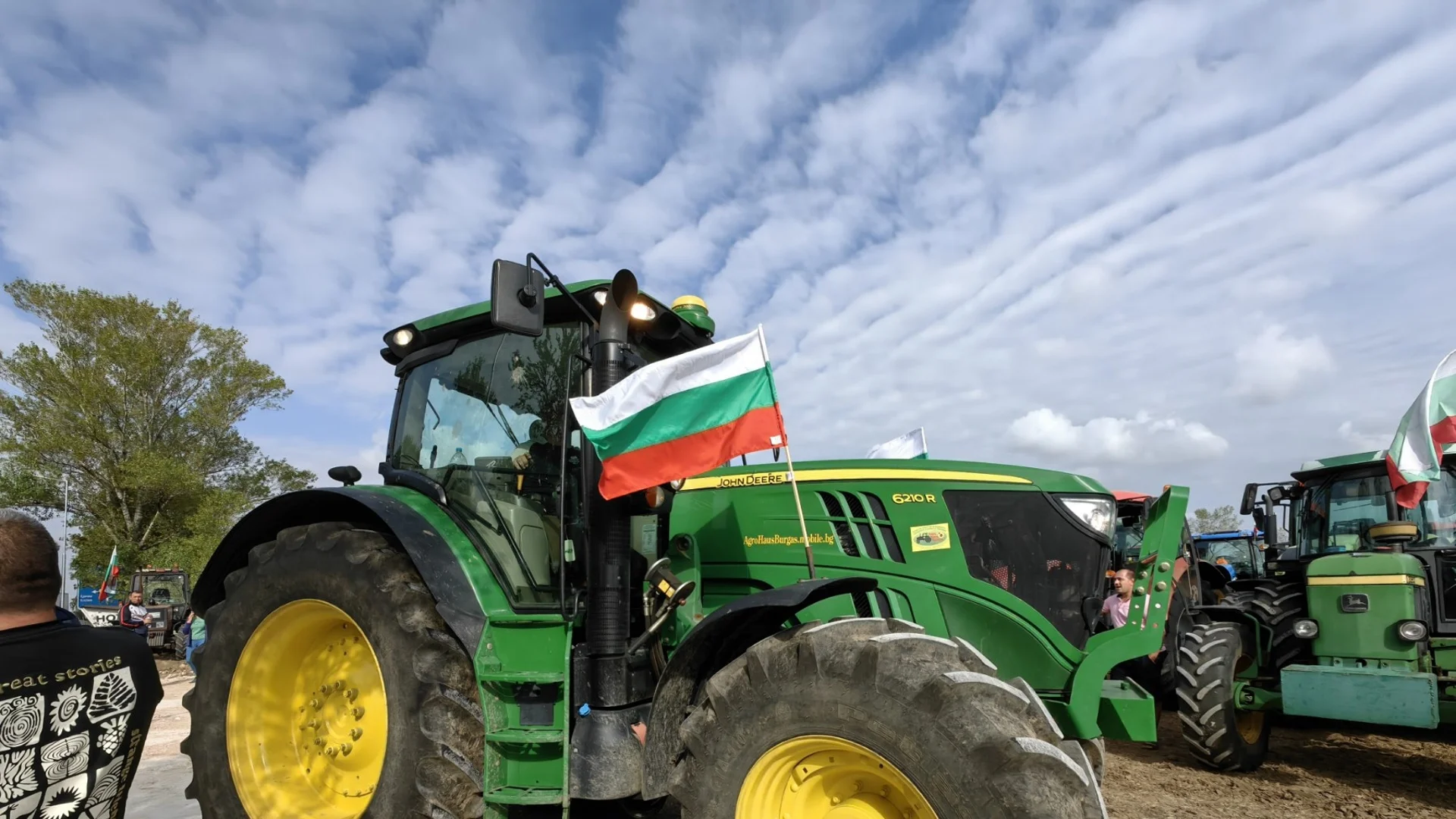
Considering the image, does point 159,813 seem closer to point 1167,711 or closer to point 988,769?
point 988,769

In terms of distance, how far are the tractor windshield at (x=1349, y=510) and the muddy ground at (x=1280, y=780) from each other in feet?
5.74

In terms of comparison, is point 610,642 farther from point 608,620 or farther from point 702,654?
point 702,654

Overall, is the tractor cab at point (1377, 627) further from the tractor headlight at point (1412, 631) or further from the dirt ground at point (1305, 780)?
the dirt ground at point (1305, 780)

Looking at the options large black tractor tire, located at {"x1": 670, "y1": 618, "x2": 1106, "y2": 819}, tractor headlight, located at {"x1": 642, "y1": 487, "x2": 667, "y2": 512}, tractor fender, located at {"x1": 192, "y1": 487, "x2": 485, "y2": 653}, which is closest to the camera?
large black tractor tire, located at {"x1": 670, "y1": 618, "x2": 1106, "y2": 819}

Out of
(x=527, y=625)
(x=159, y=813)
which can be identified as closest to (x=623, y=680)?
(x=527, y=625)

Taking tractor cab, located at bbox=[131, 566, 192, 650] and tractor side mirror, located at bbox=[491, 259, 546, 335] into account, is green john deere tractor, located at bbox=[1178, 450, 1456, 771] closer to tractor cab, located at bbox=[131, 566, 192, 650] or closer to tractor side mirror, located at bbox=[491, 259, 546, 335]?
tractor side mirror, located at bbox=[491, 259, 546, 335]

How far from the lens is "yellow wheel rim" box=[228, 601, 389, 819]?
3.68 m

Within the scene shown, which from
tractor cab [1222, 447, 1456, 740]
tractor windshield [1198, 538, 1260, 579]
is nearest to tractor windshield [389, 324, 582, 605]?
tractor cab [1222, 447, 1456, 740]

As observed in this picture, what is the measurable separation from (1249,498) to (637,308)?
8.59 metres

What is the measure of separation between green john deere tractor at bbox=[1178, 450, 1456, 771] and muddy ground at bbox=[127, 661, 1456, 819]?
35 centimetres

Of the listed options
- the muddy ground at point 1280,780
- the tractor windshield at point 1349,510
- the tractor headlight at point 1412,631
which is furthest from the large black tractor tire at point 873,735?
the tractor windshield at point 1349,510

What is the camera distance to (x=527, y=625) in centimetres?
335

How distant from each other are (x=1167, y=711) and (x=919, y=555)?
6817mm

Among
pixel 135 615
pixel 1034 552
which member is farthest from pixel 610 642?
pixel 135 615
